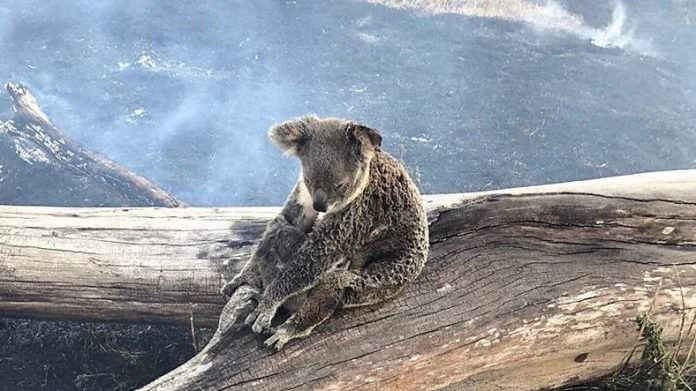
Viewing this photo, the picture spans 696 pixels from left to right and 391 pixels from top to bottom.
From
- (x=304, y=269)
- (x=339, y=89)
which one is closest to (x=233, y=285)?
(x=304, y=269)

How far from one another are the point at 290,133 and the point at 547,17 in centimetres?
739

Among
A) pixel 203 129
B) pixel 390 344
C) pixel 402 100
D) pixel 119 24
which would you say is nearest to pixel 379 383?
pixel 390 344

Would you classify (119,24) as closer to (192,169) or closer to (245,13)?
(245,13)

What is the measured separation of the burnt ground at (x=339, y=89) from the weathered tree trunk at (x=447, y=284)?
2.09 metres

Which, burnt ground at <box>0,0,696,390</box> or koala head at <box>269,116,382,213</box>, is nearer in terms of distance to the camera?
koala head at <box>269,116,382,213</box>

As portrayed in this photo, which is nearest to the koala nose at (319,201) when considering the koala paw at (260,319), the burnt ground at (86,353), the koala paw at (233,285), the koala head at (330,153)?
the koala head at (330,153)

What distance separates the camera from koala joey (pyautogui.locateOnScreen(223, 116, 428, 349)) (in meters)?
2.37

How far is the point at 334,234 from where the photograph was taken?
2.47 m

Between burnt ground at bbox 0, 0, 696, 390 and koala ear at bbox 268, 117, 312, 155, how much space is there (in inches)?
127

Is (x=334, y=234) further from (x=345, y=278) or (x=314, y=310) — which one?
(x=314, y=310)

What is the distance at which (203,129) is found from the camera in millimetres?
6301

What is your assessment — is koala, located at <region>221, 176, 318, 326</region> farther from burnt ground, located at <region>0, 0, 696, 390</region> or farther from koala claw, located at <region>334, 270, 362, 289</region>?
burnt ground, located at <region>0, 0, 696, 390</region>

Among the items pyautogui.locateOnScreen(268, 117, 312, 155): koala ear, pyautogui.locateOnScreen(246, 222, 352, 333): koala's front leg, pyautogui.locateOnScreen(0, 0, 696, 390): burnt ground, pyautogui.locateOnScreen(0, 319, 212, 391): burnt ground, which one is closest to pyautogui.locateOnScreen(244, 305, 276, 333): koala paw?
pyautogui.locateOnScreen(246, 222, 352, 333): koala's front leg

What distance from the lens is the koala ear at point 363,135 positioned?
7.72 feet
